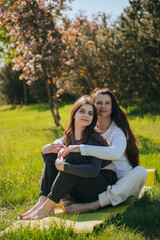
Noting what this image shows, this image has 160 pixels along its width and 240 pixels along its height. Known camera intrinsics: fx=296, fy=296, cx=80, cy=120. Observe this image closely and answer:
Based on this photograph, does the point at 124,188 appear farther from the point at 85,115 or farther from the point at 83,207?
the point at 85,115

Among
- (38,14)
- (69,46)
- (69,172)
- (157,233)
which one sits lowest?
(157,233)

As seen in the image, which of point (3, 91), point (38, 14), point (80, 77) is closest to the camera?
point (38, 14)

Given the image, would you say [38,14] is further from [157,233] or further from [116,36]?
[157,233]

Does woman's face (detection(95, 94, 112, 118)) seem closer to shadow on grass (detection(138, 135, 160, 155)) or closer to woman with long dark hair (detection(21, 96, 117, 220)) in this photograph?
woman with long dark hair (detection(21, 96, 117, 220))

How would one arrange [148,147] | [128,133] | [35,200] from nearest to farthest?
[128,133] → [35,200] → [148,147]

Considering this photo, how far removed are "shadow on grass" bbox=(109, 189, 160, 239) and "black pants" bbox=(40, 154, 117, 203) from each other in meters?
0.36

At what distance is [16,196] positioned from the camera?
3.70 meters

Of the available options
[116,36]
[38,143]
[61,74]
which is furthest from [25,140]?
[116,36]

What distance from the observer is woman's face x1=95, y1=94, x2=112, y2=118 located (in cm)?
361

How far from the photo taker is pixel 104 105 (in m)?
3.61

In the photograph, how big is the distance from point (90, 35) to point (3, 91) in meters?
11.7

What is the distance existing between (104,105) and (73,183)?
42.7 inches

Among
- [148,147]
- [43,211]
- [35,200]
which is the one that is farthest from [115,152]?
[148,147]

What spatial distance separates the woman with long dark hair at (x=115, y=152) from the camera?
3.12 meters
